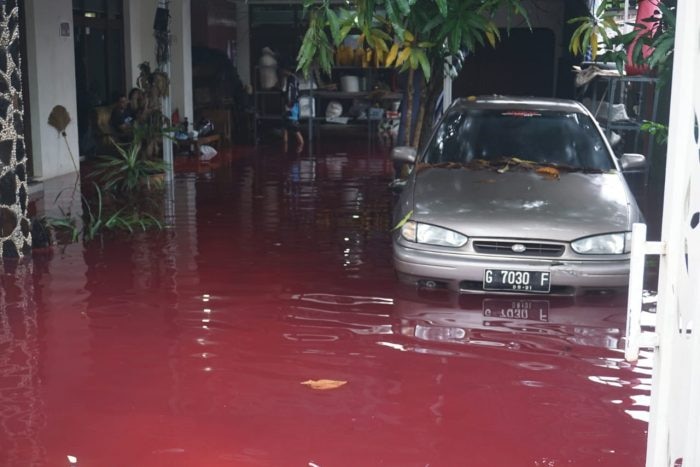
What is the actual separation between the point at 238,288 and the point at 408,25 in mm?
2737

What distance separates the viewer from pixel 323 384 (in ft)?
17.7

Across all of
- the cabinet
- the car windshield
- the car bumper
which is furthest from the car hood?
the cabinet

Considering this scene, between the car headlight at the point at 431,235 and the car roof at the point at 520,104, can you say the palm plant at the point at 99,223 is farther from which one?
the car headlight at the point at 431,235

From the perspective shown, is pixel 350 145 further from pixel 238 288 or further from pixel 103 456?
pixel 103 456

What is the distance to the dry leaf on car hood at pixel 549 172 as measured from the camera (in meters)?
7.48

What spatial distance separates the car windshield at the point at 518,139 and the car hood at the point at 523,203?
41 cm

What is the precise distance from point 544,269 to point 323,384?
207 cm

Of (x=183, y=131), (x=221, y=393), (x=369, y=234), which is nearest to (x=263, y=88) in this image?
(x=183, y=131)

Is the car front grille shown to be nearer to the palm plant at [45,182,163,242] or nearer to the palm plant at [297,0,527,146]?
the palm plant at [297,0,527,146]

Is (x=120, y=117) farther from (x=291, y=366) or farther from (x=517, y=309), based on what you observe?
(x=291, y=366)

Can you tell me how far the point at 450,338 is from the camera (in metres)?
6.28

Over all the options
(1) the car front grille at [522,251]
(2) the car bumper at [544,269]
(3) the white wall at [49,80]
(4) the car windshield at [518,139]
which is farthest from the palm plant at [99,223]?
(1) the car front grille at [522,251]

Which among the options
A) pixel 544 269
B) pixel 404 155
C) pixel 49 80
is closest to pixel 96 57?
pixel 49 80

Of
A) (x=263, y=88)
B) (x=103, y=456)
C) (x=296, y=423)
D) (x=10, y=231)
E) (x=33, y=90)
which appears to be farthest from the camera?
(x=263, y=88)
